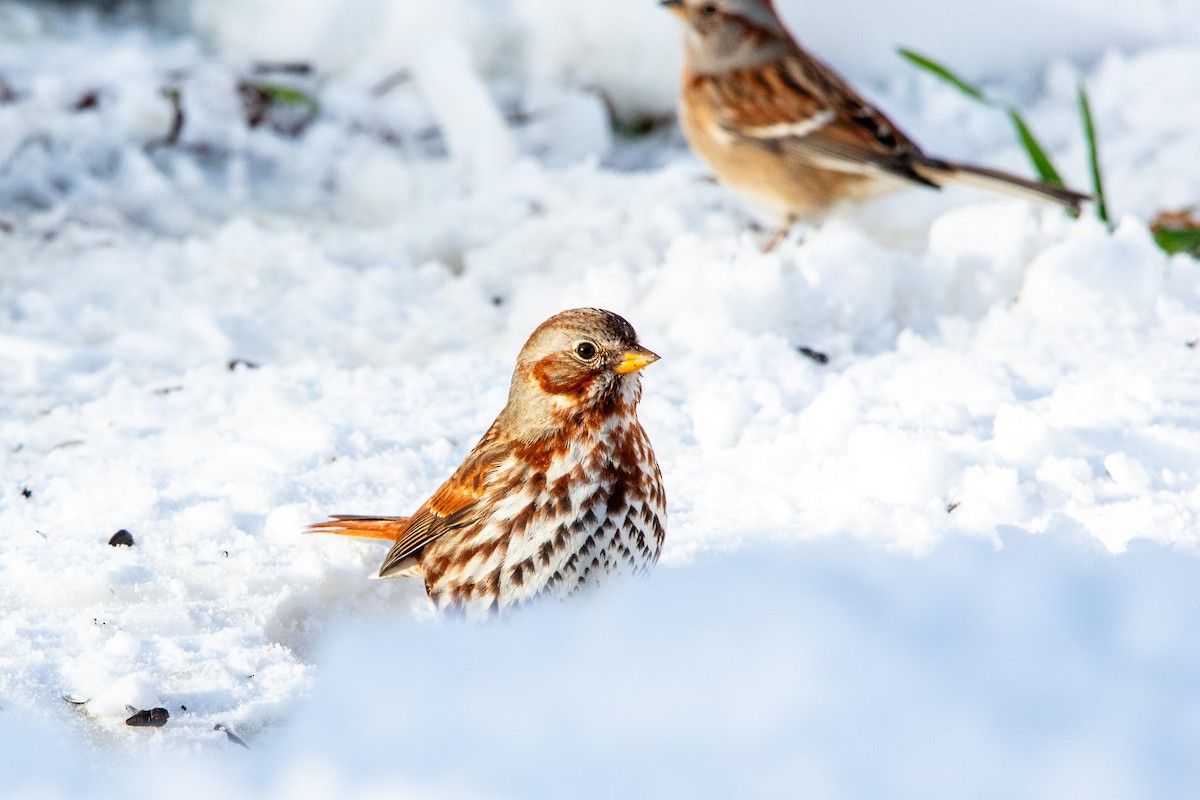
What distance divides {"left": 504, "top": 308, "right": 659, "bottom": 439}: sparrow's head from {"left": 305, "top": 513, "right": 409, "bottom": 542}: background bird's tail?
1.25 feet

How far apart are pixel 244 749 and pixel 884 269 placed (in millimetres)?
2553

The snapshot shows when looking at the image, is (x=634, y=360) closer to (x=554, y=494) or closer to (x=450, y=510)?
(x=554, y=494)

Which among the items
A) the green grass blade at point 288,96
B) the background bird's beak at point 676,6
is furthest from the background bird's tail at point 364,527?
the green grass blade at point 288,96

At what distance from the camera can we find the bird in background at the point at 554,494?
2.81m

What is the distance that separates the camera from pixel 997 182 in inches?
185

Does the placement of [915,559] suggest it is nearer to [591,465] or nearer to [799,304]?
[591,465]

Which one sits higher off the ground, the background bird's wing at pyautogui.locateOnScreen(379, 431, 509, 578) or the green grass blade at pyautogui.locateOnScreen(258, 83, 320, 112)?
the background bird's wing at pyautogui.locateOnScreen(379, 431, 509, 578)

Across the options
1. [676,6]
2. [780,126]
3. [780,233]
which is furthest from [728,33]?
[780,233]

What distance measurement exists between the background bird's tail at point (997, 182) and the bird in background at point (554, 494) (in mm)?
2190

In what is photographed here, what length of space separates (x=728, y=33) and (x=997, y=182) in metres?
1.27

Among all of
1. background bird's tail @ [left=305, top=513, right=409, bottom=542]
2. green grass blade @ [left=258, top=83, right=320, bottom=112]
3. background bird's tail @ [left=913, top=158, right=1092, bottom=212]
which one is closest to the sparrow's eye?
background bird's tail @ [left=305, top=513, right=409, bottom=542]

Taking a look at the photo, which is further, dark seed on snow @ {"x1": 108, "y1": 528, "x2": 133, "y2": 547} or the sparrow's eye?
dark seed on snow @ {"x1": 108, "y1": 528, "x2": 133, "y2": 547}

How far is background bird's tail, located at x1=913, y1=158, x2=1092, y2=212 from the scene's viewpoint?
15.1 feet

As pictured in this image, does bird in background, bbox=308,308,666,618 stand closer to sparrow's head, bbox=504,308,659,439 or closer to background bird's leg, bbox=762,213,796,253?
sparrow's head, bbox=504,308,659,439
